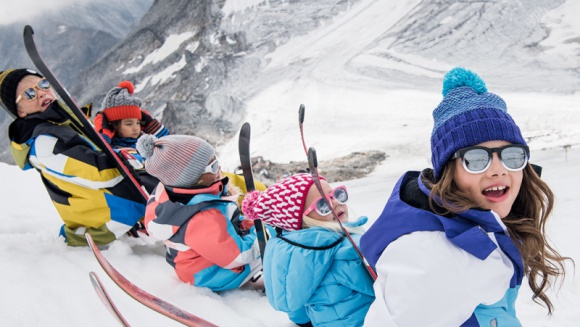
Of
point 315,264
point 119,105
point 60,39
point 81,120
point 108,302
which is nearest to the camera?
point 315,264

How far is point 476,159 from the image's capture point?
121 cm

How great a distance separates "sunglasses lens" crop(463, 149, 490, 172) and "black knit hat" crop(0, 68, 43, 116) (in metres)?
2.60

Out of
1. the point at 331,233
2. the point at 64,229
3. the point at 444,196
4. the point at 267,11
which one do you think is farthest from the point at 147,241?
the point at 267,11

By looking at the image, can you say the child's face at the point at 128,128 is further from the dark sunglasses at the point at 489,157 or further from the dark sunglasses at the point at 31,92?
the dark sunglasses at the point at 489,157

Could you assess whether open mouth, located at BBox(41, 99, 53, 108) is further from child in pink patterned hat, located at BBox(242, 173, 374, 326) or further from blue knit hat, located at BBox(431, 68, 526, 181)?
blue knit hat, located at BBox(431, 68, 526, 181)

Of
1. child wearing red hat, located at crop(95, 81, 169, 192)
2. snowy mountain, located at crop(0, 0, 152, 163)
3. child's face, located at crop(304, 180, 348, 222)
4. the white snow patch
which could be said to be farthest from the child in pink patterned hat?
snowy mountain, located at crop(0, 0, 152, 163)

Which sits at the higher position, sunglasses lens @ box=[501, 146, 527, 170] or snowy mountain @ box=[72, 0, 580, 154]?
sunglasses lens @ box=[501, 146, 527, 170]

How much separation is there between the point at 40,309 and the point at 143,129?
2.27m

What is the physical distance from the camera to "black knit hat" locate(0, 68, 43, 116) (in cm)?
272

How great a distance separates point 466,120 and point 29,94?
8.26ft

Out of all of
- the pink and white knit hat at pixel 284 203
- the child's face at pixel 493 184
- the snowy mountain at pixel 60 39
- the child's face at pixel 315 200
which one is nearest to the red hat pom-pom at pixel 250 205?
the pink and white knit hat at pixel 284 203

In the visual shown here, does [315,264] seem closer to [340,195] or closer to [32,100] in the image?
[340,195]

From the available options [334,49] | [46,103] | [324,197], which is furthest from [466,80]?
[334,49]

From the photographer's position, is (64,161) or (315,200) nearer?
(315,200)
